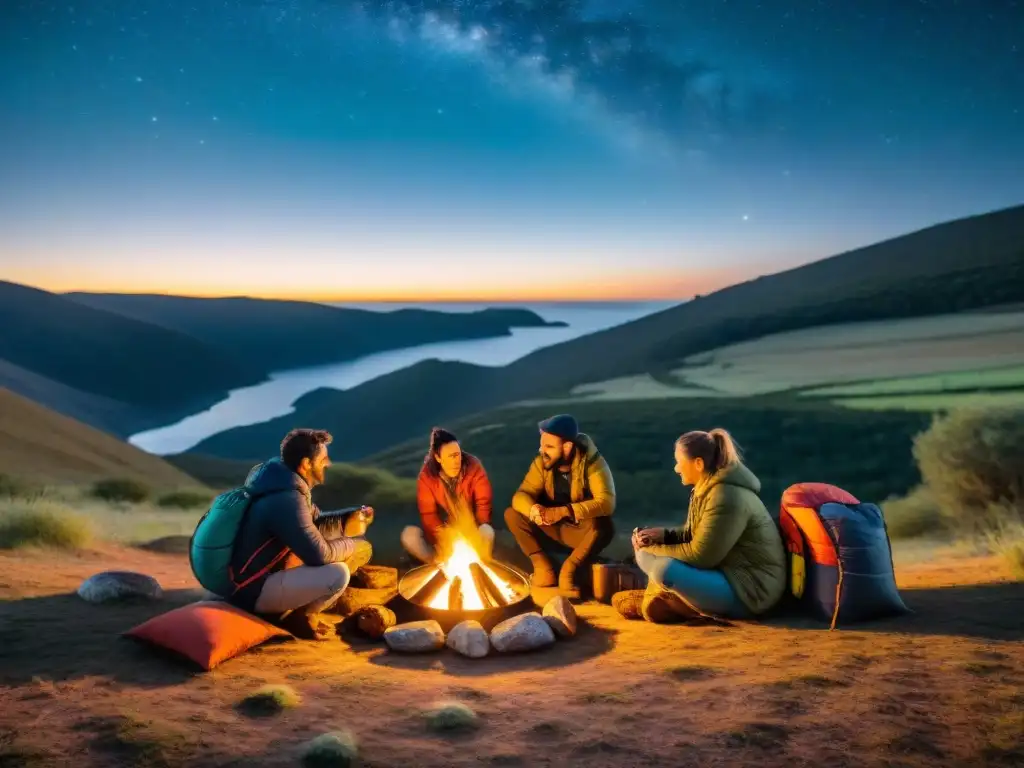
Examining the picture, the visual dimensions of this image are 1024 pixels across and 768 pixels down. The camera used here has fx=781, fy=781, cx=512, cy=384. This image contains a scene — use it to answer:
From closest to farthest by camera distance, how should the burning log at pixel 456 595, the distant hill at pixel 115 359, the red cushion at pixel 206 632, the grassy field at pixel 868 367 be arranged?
the red cushion at pixel 206 632 → the burning log at pixel 456 595 → the grassy field at pixel 868 367 → the distant hill at pixel 115 359

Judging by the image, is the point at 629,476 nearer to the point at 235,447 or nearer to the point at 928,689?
the point at 928,689

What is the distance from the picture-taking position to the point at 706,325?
42844 millimetres

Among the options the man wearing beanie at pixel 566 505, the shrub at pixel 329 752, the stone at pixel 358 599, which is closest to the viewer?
the shrub at pixel 329 752

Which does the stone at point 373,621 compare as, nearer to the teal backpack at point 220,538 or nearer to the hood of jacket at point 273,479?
the teal backpack at point 220,538

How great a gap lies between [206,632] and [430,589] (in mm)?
2036

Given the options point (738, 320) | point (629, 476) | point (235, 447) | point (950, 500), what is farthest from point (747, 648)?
point (235, 447)

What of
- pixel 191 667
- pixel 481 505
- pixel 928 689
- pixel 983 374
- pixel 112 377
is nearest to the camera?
pixel 928 689

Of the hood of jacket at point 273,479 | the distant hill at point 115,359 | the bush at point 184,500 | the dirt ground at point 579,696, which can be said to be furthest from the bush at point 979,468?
the distant hill at point 115,359

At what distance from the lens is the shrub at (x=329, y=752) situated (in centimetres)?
380

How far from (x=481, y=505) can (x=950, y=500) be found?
8220 millimetres

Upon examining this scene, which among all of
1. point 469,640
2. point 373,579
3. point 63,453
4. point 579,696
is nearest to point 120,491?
point 63,453

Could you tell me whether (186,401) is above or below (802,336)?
below

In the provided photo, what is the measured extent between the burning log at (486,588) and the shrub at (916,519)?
8267 millimetres

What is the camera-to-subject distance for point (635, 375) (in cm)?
3675
